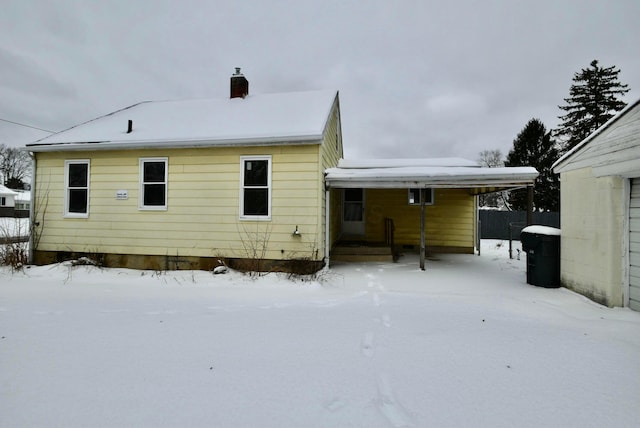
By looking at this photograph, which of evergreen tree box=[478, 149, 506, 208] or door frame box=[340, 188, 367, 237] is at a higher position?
evergreen tree box=[478, 149, 506, 208]

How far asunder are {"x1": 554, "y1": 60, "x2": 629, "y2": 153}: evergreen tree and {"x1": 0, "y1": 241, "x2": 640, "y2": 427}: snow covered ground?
25998 millimetres

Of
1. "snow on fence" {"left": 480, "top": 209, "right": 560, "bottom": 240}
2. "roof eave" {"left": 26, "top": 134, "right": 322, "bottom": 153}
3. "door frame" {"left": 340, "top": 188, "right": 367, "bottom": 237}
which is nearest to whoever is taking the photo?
"roof eave" {"left": 26, "top": 134, "right": 322, "bottom": 153}

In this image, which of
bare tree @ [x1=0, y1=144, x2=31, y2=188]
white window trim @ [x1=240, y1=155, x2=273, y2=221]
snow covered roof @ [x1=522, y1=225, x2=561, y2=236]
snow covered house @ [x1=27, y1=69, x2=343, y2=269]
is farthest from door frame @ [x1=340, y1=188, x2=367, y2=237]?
bare tree @ [x1=0, y1=144, x2=31, y2=188]

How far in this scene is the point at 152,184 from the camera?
8.29 m

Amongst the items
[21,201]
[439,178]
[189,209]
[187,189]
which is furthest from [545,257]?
[21,201]

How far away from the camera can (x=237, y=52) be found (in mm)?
17156

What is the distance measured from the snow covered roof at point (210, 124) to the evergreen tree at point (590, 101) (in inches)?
984

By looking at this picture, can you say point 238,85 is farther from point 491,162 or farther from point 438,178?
point 491,162

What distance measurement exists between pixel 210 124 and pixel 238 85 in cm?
291

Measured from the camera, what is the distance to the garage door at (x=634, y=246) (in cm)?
479

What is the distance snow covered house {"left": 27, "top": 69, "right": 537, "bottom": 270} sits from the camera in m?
7.52

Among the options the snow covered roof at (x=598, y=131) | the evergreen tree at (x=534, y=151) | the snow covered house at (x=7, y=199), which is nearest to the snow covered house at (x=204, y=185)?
the snow covered roof at (x=598, y=131)

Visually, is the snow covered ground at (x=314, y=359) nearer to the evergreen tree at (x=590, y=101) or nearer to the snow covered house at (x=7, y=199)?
the evergreen tree at (x=590, y=101)

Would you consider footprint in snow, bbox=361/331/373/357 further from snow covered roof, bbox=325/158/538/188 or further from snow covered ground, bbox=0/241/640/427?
snow covered roof, bbox=325/158/538/188
